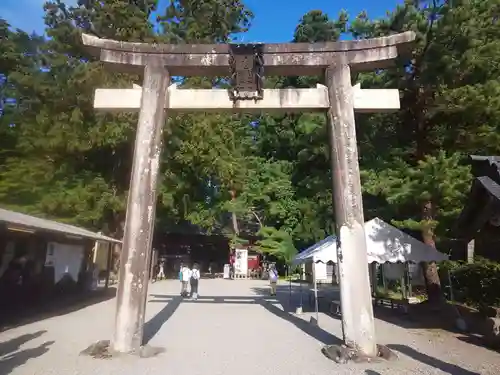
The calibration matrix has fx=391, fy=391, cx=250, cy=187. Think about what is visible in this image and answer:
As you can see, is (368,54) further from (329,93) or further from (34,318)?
(34,318)

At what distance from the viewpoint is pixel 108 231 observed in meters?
24.2

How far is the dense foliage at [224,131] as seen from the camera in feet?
38.9

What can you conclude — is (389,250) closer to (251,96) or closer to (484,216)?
(484,216)

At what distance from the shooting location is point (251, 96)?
8.12m

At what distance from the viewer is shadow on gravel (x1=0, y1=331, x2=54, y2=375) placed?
6.15m

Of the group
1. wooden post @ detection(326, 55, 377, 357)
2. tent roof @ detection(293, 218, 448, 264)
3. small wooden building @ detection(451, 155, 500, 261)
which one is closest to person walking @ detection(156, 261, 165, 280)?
tent roof @ detection(293, 218, 448, 264)

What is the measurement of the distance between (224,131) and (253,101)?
17.6 metres

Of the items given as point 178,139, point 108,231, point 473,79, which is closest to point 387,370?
point 473,79

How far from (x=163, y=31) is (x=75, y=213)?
1242 cm

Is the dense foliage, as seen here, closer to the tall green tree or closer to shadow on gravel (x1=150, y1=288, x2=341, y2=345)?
the tall green tree

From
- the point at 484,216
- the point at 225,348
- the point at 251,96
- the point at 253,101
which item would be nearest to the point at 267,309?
the point at 225,348

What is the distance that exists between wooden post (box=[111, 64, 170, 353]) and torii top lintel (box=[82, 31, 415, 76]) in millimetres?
348

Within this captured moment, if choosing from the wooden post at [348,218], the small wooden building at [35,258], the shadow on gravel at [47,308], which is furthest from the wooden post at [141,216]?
the shadow on gravel at [47,308]

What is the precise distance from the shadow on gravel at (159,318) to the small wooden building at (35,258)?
3.42 metres
